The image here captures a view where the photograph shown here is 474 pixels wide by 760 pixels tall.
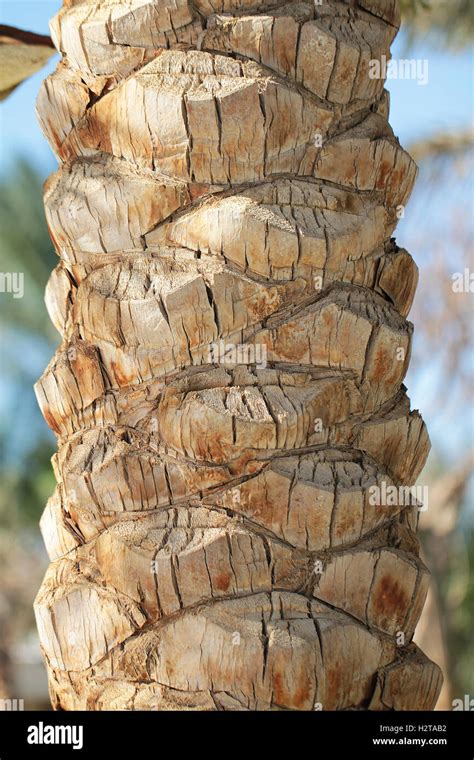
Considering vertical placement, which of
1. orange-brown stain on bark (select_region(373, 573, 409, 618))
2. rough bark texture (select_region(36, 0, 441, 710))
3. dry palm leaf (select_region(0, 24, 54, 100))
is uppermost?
dry palm leaf (select_region(0, 24, 54, 100))

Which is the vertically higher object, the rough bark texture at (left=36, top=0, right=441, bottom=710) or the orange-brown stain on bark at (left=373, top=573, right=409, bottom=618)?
the rough bark texture at (left=36, top=0, right=441, bottom=710)

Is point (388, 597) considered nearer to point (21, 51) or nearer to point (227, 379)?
point (227, 379)

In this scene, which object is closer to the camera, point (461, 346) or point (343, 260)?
point (343, 260)

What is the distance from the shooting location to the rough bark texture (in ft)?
5.21

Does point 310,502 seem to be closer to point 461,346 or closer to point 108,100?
point 108,100

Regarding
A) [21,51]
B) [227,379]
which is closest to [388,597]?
[227,379]

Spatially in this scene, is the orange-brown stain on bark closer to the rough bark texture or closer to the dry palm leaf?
the rough bark texture

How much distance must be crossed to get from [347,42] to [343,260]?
1.52 ft

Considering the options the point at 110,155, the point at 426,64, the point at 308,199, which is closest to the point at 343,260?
the point at 308,199

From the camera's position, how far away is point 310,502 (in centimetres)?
162

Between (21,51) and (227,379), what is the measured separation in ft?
5.27

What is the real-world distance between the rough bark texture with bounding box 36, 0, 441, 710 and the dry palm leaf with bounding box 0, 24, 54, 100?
932mm

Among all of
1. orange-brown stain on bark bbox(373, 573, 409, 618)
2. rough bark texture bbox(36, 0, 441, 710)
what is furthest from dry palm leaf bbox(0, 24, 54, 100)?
orange-brown stain on bark bbox(373, 573, 409, 618)

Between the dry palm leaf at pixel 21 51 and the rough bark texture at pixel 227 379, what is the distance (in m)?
0.93
